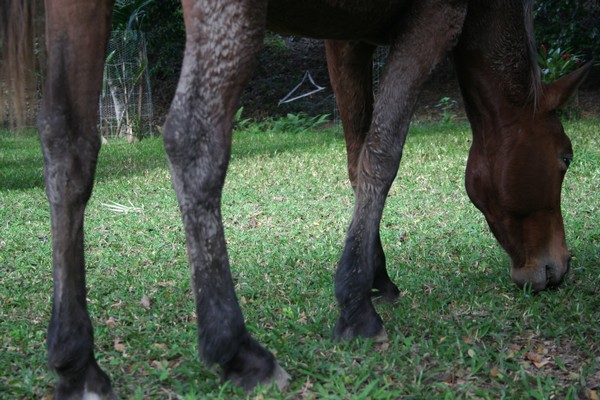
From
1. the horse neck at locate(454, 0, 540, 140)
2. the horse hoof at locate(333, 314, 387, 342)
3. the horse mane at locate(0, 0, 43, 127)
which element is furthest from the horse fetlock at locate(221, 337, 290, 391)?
the horse neck at locate(454, 0, 540, 140)

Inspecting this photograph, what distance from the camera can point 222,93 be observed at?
8.02ft

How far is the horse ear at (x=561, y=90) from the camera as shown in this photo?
3.57m

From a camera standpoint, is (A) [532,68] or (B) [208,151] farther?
(A) [532,68]

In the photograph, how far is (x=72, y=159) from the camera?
2564 mm

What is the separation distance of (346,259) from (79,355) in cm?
107

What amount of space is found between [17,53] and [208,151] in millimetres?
1047

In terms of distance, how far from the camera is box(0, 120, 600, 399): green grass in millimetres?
2711

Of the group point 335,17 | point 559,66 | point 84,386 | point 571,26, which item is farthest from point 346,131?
point 571,26

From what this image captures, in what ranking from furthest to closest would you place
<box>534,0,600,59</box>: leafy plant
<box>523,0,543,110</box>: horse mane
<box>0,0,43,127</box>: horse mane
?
1. <box>534,0,600,59</box>: leafy plant
2. <box>523,0,543,110</box>: horse mane
3. <box>0,0,43,127</box>: horse mane

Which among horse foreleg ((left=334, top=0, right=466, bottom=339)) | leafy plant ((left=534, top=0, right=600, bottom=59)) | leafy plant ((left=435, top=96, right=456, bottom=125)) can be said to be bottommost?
leafy plant ((left=435, top=96, right=456, bottom=125))

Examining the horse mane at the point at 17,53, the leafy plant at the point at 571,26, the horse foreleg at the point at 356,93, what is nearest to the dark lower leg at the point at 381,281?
the horse foreleg at the point at 356,93

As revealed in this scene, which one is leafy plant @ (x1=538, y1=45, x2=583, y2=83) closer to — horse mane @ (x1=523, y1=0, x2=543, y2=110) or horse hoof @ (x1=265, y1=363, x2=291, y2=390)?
horse mane @ (x1=523, y1=0, x2=543, y2=110)

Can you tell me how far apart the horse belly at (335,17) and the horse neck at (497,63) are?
0.45m

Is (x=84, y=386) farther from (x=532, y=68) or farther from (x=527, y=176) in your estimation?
(x=532, y=68)
